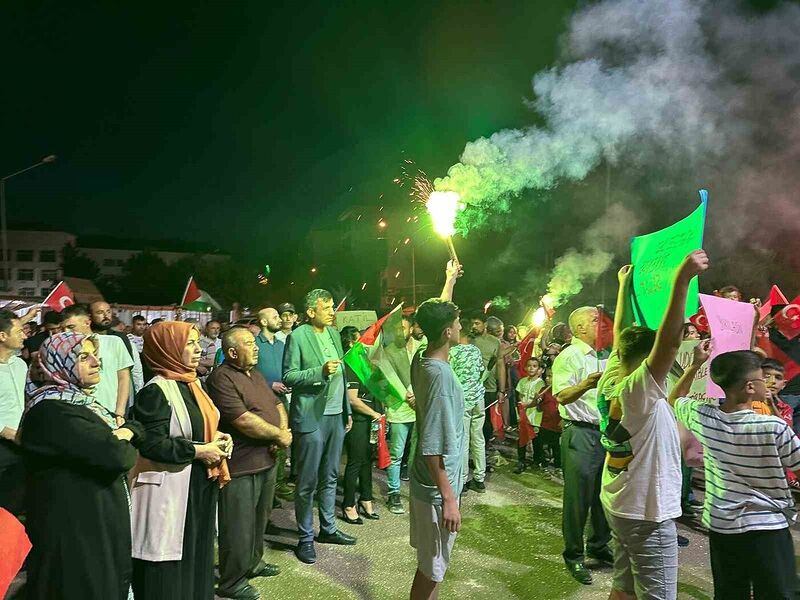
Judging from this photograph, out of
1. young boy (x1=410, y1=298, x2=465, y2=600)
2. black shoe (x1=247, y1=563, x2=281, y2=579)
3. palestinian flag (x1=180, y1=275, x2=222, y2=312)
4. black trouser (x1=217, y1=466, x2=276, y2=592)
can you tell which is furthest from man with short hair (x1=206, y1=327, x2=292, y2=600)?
palestinian flag (x1=180, y1=275, x2=222, y2=312)

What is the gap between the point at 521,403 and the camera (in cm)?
938

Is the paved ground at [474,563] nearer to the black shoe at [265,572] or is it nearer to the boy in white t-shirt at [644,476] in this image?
the black shoe at [265,572]

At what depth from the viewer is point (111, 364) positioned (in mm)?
5934

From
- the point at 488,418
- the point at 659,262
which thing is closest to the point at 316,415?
the point at 659,262

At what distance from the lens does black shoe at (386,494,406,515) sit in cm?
701

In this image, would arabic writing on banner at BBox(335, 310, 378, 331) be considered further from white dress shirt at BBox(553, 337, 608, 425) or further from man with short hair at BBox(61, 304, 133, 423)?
white dress shirt at BBox(553, 337, 608, 425)

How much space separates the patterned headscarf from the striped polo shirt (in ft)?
11.7

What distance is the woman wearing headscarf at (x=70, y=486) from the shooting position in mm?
3059

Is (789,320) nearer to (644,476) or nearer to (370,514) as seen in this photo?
(644,476)

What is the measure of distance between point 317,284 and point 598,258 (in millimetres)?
33369

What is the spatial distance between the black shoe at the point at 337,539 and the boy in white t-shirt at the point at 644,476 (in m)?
3.06

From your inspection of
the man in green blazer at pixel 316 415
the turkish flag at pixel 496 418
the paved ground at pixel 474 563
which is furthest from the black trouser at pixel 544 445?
the man in green blazer at pixel 316 415

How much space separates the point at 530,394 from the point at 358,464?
364 centimetres

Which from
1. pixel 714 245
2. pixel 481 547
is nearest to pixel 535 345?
pixel 481 547
